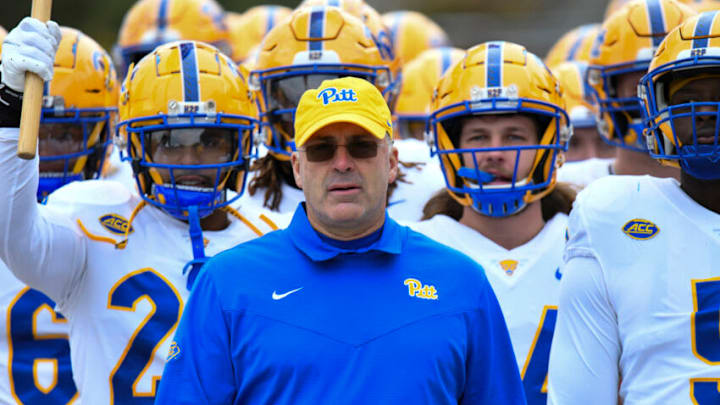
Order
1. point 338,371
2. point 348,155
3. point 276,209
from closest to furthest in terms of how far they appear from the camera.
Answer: point 338,371, point 348,155, point 276,209

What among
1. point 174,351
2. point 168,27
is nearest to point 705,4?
point 168,27

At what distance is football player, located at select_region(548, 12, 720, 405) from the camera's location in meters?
2.70

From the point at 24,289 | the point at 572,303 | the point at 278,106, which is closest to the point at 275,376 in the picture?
the point at 572,303

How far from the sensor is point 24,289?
3.73 meters

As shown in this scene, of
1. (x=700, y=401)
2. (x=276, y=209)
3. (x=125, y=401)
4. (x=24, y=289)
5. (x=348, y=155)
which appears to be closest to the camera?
(x=348, y=155)

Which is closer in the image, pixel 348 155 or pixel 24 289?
pixel 348 155

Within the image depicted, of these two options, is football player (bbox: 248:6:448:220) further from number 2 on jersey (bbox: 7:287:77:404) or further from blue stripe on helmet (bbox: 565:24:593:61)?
blue stripe on helmet (bbox: 565:24:593:61)

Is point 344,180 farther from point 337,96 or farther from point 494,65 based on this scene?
point 494,65

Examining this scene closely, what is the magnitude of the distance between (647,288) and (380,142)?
82 centimetres

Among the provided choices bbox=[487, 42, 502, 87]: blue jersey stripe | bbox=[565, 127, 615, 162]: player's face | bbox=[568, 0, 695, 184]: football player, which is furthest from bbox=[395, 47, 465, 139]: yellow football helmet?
bbox=[487, 42, 502, 87]: blue jersey stripe

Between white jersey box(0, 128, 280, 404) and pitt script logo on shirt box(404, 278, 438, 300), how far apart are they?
3.69 feet

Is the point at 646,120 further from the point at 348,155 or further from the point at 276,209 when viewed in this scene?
the point at 276,209

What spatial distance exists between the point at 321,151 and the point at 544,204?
1.54 metres

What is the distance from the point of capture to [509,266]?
139 inches
